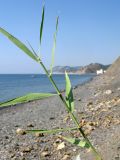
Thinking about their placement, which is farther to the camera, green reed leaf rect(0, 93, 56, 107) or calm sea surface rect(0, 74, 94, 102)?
calm sea surface rect(0, 74, 94, 102)

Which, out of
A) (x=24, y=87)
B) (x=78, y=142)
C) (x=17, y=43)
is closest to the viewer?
(x=17, y=43)

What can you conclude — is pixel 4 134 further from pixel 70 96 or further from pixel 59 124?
pixel 70 96

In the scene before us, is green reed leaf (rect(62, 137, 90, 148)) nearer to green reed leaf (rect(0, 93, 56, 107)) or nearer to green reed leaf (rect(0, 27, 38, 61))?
green reed leaf (rect(0, 93, 56, 107))

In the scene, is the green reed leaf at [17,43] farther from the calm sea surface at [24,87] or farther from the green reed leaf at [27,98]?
the calm sea surface at [24,87]

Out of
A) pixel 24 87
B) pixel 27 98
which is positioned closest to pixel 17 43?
pixel 27 98

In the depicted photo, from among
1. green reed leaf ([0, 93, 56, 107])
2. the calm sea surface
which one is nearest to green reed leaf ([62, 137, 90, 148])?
green reed leaf ([0, 93, 56, 107])

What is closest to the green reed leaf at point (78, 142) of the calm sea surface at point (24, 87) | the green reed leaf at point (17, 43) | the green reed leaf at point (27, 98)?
the green reed leaf at point (27, 98)

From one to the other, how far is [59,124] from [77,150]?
16.6 feet

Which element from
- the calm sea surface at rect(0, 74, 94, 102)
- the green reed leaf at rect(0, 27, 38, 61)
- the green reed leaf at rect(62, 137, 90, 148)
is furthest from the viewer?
the calm sea surface at rect(0, 74, 94, 102)

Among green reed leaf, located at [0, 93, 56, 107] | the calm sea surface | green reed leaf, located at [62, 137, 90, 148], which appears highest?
green reed leaf, located at [0, 93, 56, 107]

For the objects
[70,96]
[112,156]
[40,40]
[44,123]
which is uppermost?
[40,40]

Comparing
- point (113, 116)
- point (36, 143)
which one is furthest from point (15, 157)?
point (113, 116)

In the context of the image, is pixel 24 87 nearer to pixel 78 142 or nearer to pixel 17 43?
pixel 78 142

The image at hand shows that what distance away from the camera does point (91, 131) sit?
10.6 meters
